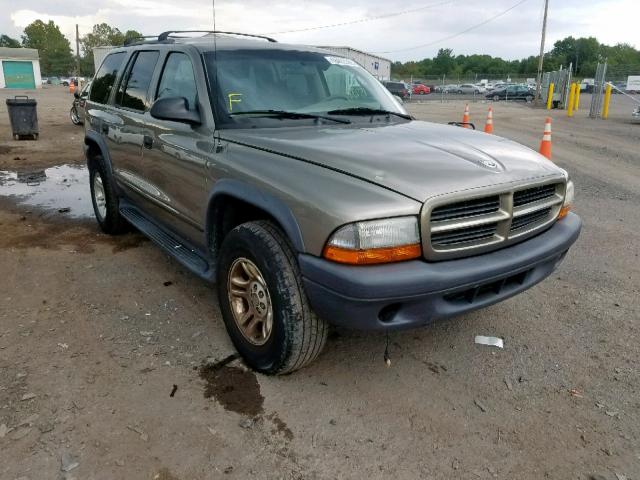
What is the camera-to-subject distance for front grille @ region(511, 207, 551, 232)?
9.21 feet

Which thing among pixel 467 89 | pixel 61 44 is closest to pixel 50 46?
pixel 61 44

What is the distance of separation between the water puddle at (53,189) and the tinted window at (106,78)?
154 centimetres

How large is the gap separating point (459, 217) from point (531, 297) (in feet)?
6.31

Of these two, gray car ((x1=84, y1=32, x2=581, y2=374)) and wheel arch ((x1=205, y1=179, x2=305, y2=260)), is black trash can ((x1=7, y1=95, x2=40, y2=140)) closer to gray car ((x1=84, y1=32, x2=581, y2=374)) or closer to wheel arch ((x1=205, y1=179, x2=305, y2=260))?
gray car ((x1=84, y1=32, x2=581, y2=374))

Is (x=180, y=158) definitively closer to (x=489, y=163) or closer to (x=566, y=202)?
(x=489, y=163)

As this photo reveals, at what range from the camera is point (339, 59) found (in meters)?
4.15

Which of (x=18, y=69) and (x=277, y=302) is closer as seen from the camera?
(x=277, y=302)

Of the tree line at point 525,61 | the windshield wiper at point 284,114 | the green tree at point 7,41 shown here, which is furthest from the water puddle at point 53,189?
the green tree at point 7,41

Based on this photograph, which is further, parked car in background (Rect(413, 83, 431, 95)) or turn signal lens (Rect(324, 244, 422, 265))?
parked car in background (Rect(413, 83, 431, 95))

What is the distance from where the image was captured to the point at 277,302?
2.59m

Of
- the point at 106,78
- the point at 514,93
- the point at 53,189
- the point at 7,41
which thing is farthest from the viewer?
the point at 7,41

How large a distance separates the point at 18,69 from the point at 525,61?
297 feet

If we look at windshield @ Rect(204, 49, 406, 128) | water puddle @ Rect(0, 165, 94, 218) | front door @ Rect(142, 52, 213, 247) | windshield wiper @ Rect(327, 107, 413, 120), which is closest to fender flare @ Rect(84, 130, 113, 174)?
front door @ Rect(142, 52, 213, 247)

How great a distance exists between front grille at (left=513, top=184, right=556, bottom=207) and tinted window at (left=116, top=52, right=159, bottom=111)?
2.88 meters
